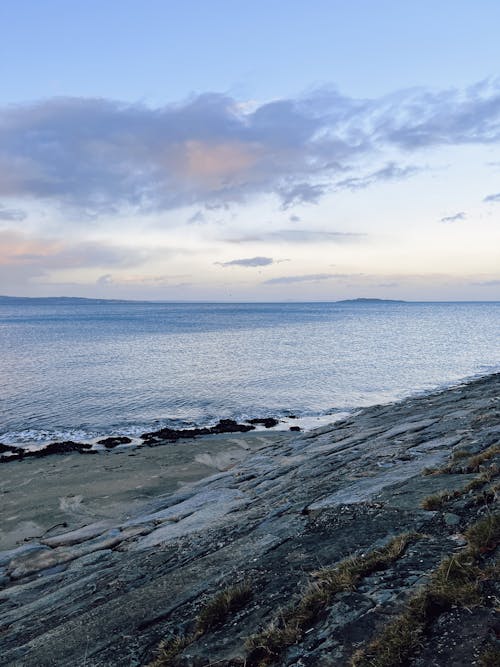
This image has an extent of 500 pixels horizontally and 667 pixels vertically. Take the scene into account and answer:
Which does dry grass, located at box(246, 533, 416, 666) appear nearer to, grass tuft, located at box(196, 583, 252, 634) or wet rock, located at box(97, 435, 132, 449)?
grass tuft, located at box(196, 583, 252, 634)

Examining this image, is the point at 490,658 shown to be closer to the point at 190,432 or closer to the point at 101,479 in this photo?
the point at 101,479

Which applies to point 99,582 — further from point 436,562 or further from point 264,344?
point 264,344

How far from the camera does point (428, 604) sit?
5.14 meters

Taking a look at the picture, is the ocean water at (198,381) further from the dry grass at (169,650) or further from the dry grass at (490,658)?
the dry grass at (490,658)

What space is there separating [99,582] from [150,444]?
64.1 ft

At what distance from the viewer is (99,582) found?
9.23 m

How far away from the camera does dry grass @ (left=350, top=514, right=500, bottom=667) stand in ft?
15.3

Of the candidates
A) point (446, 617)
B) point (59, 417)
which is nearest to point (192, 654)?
point (446, 617)

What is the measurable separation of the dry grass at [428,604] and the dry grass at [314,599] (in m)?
0.88

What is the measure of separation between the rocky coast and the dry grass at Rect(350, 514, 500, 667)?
0.02m

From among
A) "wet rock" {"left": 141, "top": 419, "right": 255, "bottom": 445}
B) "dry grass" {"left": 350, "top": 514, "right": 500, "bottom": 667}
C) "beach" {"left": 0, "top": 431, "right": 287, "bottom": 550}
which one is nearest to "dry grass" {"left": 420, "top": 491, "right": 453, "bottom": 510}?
"dry grass" {"left": 350, "top": 514, "right": 500, "bottom": 667}

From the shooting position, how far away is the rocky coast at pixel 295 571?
5.11 meters

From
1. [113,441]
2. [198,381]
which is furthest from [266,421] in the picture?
[198,381]

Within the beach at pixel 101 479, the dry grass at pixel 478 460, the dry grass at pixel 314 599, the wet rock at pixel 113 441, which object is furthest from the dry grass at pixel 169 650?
the wet rock at pixel 113 441
